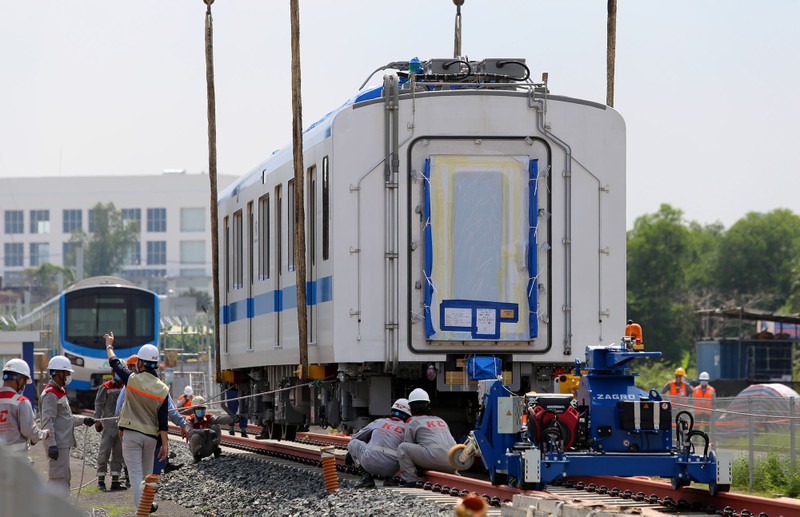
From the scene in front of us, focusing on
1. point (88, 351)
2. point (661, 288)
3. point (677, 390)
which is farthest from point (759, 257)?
point (677, 390)

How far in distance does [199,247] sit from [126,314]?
11230cm

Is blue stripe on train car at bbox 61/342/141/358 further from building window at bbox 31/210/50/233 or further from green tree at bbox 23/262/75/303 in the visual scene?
building window at bbox 31/210/50/233

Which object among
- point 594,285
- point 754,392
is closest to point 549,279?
point 594,285

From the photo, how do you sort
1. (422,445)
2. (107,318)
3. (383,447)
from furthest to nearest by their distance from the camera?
1. (107,318)
2. (383,447)
3. (422,445)

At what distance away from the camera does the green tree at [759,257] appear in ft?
292

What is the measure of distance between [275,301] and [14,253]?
140 m

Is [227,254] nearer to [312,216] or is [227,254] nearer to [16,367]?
[312,216]

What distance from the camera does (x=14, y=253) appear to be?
154 meters

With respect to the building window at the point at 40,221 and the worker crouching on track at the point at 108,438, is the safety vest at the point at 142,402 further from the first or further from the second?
the building window at the point at 40,221

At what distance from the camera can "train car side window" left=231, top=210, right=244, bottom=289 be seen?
22.1 meters

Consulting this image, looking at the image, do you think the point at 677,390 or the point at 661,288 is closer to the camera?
the point at 677,390

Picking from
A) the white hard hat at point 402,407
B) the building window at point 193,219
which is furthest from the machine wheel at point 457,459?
the building window at point 193,219

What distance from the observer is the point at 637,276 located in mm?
79688

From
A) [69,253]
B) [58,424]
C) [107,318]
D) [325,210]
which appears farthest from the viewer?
[69,253]
